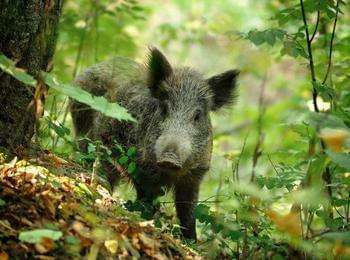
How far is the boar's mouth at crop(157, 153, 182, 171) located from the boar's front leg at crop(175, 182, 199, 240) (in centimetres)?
74

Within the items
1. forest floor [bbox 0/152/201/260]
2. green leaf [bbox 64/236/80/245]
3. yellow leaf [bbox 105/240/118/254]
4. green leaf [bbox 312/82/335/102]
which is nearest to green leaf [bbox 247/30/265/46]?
green leaf [bbox 312/82/335/102]

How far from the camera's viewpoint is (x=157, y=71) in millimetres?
5504

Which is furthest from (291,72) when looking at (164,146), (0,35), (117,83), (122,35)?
(0,35)

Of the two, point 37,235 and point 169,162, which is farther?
point 169,162

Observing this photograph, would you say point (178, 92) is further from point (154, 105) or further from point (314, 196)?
point (314, 196)

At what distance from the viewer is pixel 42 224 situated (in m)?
2.79

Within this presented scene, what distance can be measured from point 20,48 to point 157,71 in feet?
7.55

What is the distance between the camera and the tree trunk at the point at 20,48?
3240mm

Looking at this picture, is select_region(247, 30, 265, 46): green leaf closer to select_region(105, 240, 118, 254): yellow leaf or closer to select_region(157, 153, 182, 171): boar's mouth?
select_region(157, 153, 182, 171): boar's mouth

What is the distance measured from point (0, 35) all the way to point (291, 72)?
13482mm

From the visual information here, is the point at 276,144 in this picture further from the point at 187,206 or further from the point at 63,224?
the point at 63,224

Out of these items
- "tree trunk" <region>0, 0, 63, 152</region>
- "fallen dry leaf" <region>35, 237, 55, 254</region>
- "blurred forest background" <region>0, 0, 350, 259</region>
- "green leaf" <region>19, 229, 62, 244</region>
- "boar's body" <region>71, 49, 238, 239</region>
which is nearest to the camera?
"green leaf" <region>19, 229, 62, 244</region>

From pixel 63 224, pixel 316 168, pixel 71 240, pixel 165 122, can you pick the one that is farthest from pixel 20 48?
pixel 165 122

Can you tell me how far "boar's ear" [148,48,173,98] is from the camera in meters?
5.46
